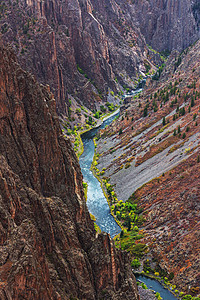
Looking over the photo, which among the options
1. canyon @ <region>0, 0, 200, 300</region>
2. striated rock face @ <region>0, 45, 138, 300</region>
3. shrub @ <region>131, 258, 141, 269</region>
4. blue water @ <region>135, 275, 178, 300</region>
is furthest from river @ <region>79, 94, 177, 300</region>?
striated rock face @ <region>0, 45, 138, 300</region>

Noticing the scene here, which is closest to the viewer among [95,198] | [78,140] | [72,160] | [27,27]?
[72,160]

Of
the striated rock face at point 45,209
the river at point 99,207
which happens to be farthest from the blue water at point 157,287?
the striated rock face at point 45,209

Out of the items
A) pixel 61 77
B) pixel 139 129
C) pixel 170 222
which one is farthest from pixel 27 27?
pixel 170 222

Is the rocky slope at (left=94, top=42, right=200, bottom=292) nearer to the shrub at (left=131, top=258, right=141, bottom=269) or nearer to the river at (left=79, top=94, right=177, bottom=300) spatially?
the river at (left=79, top=94, right=177, bottom=300)

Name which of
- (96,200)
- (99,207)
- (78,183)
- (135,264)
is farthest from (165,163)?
(78,183)

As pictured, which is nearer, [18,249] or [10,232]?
[18,249]

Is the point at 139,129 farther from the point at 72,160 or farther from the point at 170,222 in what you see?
the point at 72,160
